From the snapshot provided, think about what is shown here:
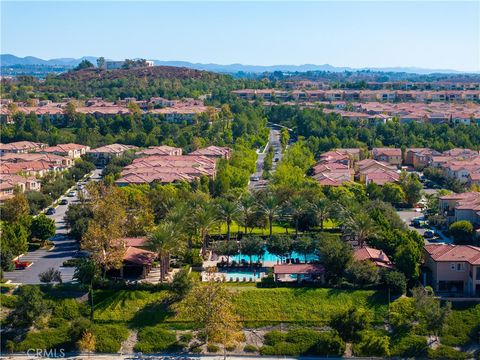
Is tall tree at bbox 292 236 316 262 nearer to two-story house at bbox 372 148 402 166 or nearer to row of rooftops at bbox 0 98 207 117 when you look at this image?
two-story house at bbox 372 148 402 166

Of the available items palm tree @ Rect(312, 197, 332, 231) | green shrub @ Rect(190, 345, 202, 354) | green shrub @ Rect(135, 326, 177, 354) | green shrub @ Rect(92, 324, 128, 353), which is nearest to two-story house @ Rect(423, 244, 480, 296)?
palm tree @ Rect(312, 197, 332, 231)

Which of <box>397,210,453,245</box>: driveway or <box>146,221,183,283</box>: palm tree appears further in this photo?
<box>397,210,453,245</box>: driveway

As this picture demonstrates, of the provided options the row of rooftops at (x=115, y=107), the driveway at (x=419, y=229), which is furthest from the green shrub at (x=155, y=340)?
the row of rooftops at (x=115, y=107)

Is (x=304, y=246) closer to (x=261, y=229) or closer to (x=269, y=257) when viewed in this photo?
(x=269, y=257)

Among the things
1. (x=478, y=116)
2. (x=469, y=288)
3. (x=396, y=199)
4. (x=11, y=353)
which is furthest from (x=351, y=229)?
(x=478, y=116)

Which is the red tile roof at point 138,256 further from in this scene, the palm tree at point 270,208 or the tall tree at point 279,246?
the palm tree at point 270,208
